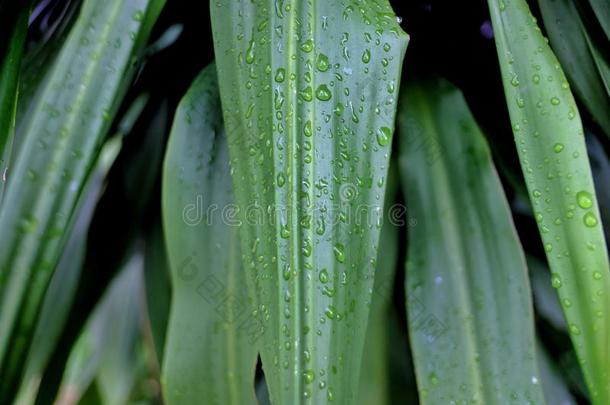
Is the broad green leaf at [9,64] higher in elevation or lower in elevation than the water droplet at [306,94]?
lower

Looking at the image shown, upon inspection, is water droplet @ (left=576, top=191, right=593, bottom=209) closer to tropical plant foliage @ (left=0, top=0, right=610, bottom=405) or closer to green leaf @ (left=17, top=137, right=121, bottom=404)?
tropical plant foliage @ (left=0, top=0, right=610, bottom=405)

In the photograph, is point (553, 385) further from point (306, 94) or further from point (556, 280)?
point (306, 94)

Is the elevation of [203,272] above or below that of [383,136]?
below

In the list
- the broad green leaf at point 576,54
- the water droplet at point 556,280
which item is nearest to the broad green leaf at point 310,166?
the water droplet at point 556,280

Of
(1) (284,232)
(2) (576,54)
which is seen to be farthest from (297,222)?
(2) (576,54)

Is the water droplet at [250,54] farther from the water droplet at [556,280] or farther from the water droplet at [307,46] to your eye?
the water droplet at [556,280]
